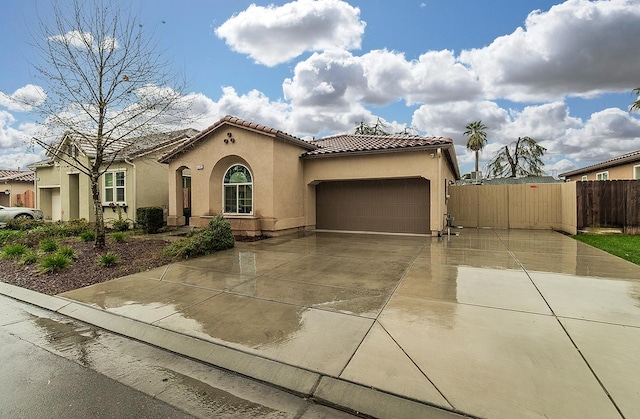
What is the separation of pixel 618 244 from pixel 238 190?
13.7 metres

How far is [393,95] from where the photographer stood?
83.1ft

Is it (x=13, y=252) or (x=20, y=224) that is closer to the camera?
(x=13, y=252)

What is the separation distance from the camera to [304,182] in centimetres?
1453

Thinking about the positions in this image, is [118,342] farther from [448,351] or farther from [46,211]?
[46,211]

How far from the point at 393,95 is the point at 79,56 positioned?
2137 cm

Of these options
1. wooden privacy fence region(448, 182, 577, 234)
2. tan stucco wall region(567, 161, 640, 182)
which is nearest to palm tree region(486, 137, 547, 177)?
tan stucco wall region(567, 161, 640, 182)

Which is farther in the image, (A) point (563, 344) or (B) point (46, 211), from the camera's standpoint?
(B) point (46, 211)

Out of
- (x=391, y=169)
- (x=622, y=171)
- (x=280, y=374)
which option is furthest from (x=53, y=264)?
(x=622, y=171)

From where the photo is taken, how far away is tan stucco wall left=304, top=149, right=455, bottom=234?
1219 cm

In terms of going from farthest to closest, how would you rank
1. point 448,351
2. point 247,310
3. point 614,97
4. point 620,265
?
point 614,97 → point 620,265 → point 247,310 → point 448,351

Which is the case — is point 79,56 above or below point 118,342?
above

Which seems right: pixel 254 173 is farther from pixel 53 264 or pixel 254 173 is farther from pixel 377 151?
pixel 53 264

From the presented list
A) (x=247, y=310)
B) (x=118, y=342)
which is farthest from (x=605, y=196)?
(x=118, y=342)

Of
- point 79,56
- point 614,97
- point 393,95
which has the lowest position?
point 79,56
